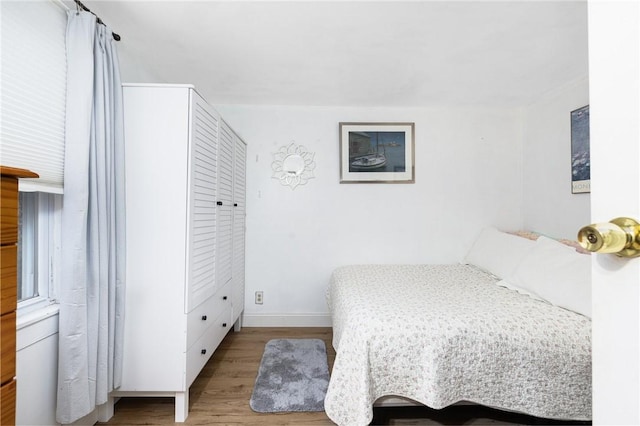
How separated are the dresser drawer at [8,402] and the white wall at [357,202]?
90.3 inches

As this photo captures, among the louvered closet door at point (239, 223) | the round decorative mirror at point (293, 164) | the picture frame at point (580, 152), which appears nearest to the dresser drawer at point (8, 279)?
the louvered closet door at point (239, 223)

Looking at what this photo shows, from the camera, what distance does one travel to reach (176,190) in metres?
1.69

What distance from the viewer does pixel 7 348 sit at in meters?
→ 0.78

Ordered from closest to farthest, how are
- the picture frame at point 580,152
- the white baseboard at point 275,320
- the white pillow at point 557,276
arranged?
1. the white pillow at point 557,276
2. the picture frame at point 580,152
3. the white baseboard at point 275,320

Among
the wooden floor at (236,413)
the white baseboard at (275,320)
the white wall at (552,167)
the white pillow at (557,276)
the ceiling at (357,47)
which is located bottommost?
the wooden floor at (236,413)

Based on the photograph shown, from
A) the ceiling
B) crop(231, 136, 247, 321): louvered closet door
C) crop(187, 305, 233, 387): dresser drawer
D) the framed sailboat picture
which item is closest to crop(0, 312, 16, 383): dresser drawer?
crop(187, 305, 233, 387): dresser drawer

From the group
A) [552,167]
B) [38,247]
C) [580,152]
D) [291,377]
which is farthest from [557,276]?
[38,247]

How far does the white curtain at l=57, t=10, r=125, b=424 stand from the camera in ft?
4.65

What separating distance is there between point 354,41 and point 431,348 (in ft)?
6.36

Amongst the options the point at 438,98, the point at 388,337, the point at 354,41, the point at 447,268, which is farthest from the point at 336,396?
the point at 438,98

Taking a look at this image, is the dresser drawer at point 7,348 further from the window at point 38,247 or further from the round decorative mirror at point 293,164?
the round decorative mirror at point 293,164

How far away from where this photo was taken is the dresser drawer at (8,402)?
0.77 metres

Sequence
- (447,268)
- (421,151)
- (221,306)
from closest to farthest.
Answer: (221,306) → (447,268) → (421,151)

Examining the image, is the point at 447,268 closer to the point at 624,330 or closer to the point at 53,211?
the point at 624,330
